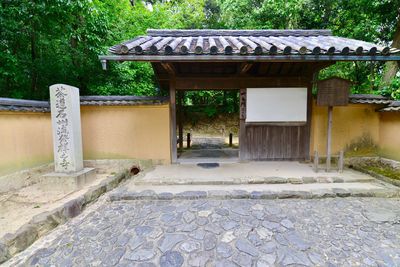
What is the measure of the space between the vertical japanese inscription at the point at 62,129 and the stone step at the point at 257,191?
156 cm

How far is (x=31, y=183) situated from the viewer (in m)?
4.86

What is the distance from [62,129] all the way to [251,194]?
4576 mm

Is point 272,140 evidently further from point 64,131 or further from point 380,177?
point 64,131

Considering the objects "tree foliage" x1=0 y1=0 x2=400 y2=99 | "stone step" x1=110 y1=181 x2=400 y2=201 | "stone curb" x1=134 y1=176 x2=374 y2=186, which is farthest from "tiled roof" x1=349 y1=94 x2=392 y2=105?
"stone step" x1=110 y1=181 x2=400 y2=201

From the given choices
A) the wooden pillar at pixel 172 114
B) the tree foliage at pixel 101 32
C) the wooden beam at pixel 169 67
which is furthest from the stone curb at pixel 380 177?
the wooden beam at pixel 169 67

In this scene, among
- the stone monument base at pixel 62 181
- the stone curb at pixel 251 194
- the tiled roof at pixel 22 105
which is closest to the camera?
the stone curb at pixel 251 194

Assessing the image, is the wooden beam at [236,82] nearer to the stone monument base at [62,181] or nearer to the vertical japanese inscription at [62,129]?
the vertical japanese inscription at [62,129]

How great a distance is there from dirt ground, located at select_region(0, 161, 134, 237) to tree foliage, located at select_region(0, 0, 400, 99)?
4196 millimetres

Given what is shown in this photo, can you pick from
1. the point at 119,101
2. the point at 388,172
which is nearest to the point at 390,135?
the point at 388,172

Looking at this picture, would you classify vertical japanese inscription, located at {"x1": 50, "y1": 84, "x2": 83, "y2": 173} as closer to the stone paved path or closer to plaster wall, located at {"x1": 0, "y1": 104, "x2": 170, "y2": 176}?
plaster wall, located at {"x1": 0, "y1": 104, "x2": 170, "y2": 176}

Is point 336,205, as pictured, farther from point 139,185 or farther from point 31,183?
point 31,183

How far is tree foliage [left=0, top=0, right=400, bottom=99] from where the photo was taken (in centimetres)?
603

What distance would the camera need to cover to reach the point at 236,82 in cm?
598

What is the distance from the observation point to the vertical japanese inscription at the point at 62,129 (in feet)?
14.9
